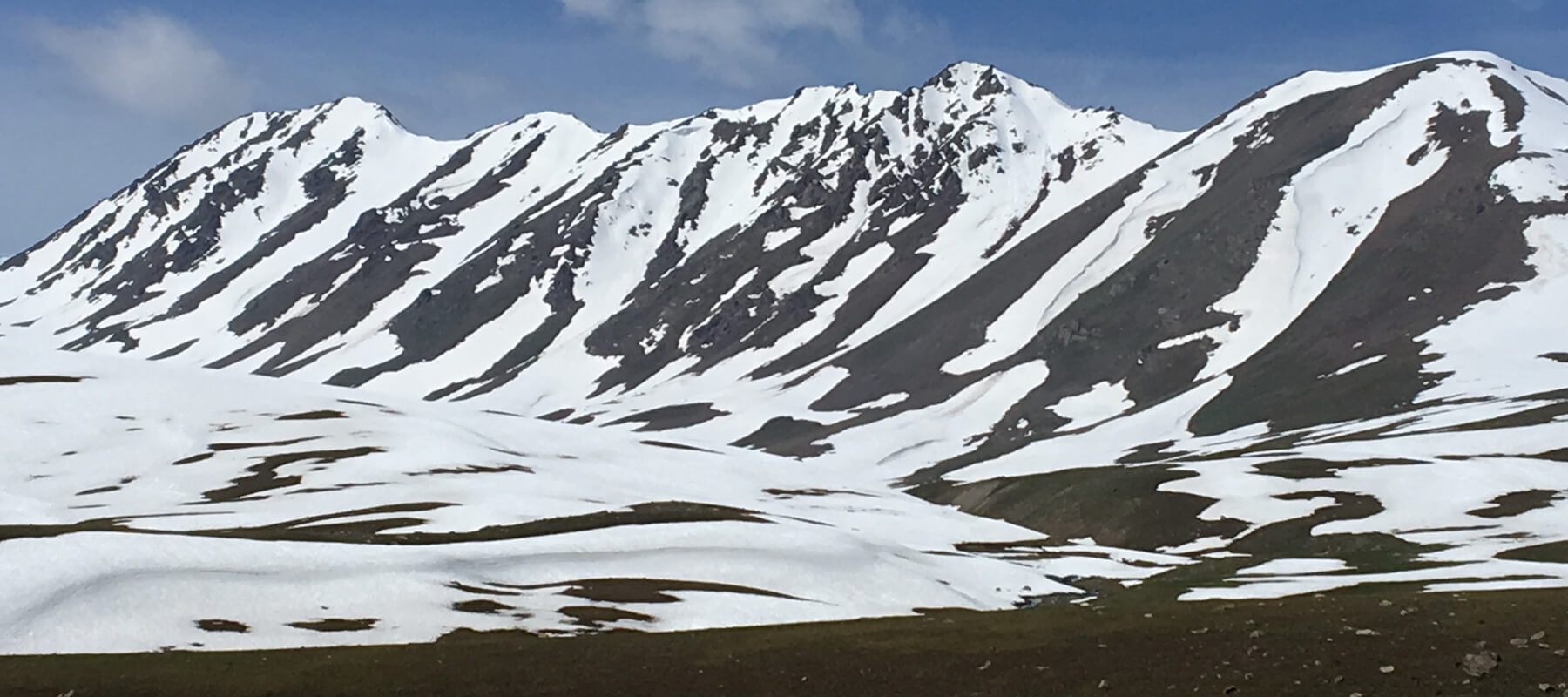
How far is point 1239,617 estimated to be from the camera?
44.5 m

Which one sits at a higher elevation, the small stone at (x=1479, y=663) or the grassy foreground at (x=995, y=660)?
the grassy foreground at (x=995, y=660)

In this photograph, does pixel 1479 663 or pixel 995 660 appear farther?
pixel 995 660

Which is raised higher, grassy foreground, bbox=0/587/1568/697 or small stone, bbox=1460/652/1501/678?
grassy foreground, bbox=0/587/1568/697

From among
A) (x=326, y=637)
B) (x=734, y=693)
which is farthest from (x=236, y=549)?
(x=734, y=693)

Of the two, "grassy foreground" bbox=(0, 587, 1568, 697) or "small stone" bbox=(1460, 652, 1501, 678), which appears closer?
"small stone" bbox=(1460, 652, 1501, 678)

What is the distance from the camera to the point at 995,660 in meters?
40.3

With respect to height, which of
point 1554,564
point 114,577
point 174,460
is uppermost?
point 174,460

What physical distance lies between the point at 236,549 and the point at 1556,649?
59.7 metres

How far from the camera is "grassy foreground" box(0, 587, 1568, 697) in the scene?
35500 mm

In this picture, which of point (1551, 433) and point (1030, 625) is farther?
point (1551, 433)

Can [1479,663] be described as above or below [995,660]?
below

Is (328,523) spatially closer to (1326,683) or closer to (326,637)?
(326,637)

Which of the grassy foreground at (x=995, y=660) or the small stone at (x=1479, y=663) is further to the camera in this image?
the grassy foreground at (x=995, y=660)

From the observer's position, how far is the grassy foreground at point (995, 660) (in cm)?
3550
